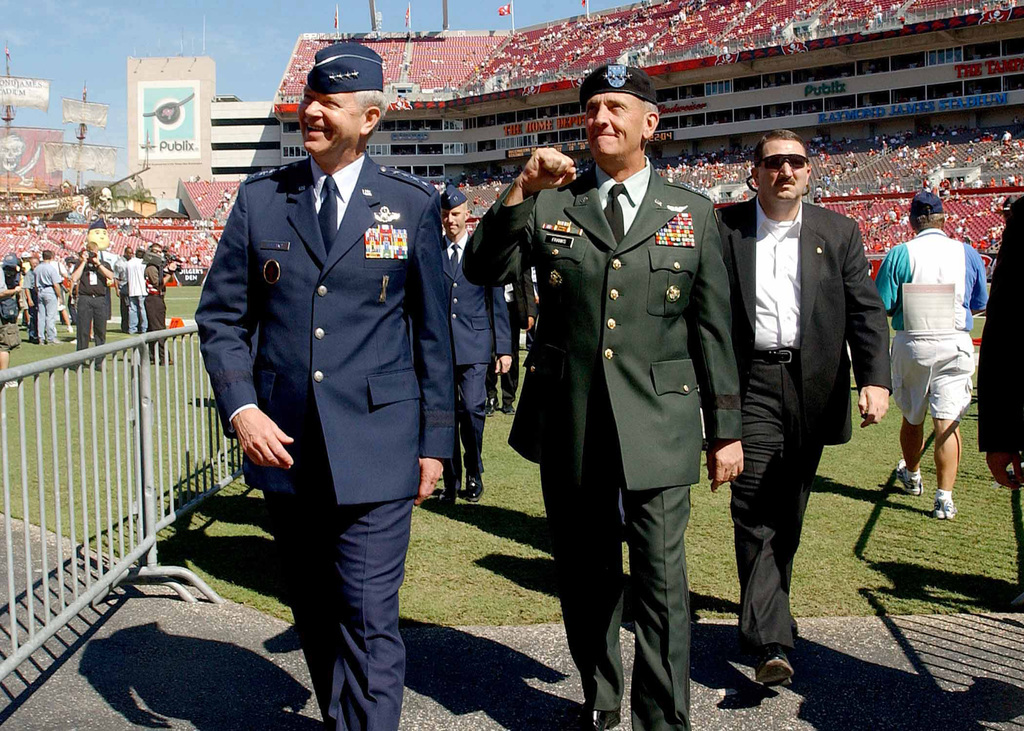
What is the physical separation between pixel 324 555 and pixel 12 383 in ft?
4.82

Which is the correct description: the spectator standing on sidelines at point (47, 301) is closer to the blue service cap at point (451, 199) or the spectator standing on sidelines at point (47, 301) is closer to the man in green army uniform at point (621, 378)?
the blue service cap at point (451, 199)

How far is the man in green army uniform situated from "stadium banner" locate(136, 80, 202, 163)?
346 ft

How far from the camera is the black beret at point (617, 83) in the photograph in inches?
123

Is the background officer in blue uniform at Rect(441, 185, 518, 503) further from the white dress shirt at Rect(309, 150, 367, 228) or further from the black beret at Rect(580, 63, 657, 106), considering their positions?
the white dress shirt at Rect(309, 150, 367, 228)

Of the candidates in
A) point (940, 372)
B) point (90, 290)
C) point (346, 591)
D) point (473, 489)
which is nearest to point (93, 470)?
point (346, 591)

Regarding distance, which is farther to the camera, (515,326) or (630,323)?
(515,326)

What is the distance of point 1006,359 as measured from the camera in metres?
3.01

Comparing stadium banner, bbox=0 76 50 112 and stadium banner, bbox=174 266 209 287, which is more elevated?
stadium banner, bbox=0 76 50 112

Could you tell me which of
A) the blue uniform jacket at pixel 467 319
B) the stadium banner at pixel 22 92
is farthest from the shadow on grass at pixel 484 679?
the stadium banner at pixel 22 92

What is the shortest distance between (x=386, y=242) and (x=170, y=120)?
110 metres

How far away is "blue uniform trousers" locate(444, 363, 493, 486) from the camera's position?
21.9ft

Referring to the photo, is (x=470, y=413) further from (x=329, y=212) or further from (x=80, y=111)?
(x=80, y=111)

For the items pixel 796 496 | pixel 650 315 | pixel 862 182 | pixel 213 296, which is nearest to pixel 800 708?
pixel 796 496

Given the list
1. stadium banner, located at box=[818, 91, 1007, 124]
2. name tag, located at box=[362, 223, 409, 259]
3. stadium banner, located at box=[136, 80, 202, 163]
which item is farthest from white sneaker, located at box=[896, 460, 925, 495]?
stadium banner, located at box=[136, 80, 202, 163]
